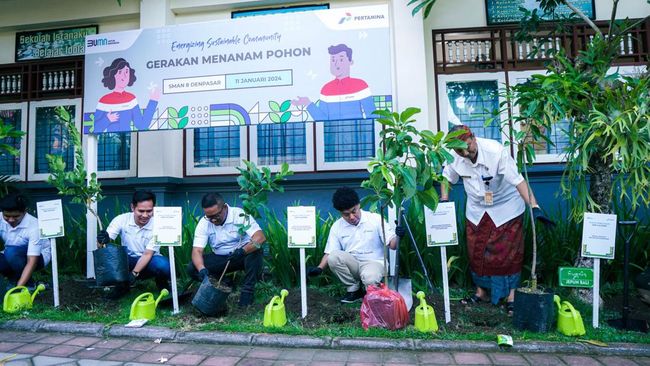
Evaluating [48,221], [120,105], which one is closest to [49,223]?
[48,221]

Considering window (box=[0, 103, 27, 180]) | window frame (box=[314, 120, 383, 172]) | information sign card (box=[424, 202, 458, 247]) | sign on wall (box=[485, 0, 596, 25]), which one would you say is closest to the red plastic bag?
information sign card (box=[424, 202, 458, 247])

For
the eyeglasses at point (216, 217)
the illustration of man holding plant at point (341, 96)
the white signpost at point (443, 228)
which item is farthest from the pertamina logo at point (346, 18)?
the eyeglasses at point (216, 217)

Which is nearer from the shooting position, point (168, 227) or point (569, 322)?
point (569, 322)

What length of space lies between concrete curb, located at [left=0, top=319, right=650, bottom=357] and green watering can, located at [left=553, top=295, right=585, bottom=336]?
15cm

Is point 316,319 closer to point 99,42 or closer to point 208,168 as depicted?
point 208,168

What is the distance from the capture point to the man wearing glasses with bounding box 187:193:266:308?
370 centimetres

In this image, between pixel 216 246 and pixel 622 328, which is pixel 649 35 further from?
pixel 216 246

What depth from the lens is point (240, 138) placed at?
5805 mm

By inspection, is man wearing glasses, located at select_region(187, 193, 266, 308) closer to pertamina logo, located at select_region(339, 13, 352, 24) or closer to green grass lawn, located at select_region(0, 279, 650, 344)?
green grass lawn, located at select_region(0, 279, 650, 344)

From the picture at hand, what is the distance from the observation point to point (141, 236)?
4.11m

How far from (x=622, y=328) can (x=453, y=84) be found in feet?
12.1

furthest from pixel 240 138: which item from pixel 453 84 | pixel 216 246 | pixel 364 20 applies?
pixel 453 84

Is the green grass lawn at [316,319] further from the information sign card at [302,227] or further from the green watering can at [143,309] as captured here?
the information sign card at [302,227]

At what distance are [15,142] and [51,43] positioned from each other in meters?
1.75
